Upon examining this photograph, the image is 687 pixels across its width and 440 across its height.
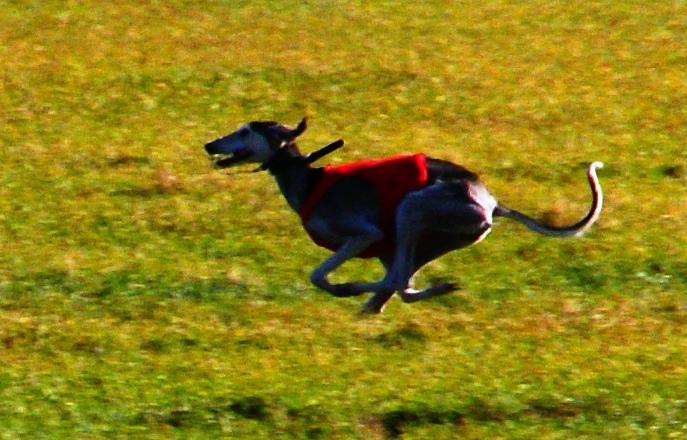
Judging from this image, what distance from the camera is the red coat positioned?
400 inches

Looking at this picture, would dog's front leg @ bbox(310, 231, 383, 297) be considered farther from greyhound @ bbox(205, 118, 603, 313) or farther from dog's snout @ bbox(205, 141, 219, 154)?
dog's snout @ bbox(205, 141, 219, 154)

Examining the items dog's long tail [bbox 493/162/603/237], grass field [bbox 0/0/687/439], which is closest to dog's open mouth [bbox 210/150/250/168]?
grass field [bbox 0/0/687/439]

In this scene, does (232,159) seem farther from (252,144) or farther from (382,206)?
(382,206)

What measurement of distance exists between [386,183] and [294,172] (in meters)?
0.55

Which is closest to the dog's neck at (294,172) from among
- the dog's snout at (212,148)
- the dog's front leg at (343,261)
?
the dog's snout at (212,148)

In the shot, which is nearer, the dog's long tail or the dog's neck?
the dog's long tail

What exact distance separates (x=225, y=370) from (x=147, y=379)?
0.44 m

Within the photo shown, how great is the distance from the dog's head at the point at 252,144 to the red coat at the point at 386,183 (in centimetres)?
31

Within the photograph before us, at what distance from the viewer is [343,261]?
1020 centimetres

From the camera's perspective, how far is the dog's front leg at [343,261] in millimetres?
10172

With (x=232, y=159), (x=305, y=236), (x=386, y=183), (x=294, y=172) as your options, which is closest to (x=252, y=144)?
(x=232, y=159)

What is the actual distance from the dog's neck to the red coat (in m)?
0.06

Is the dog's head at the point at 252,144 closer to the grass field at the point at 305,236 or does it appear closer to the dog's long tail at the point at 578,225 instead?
the grass field at the point at 305,236

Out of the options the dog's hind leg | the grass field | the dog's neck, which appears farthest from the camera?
the dog's neck
